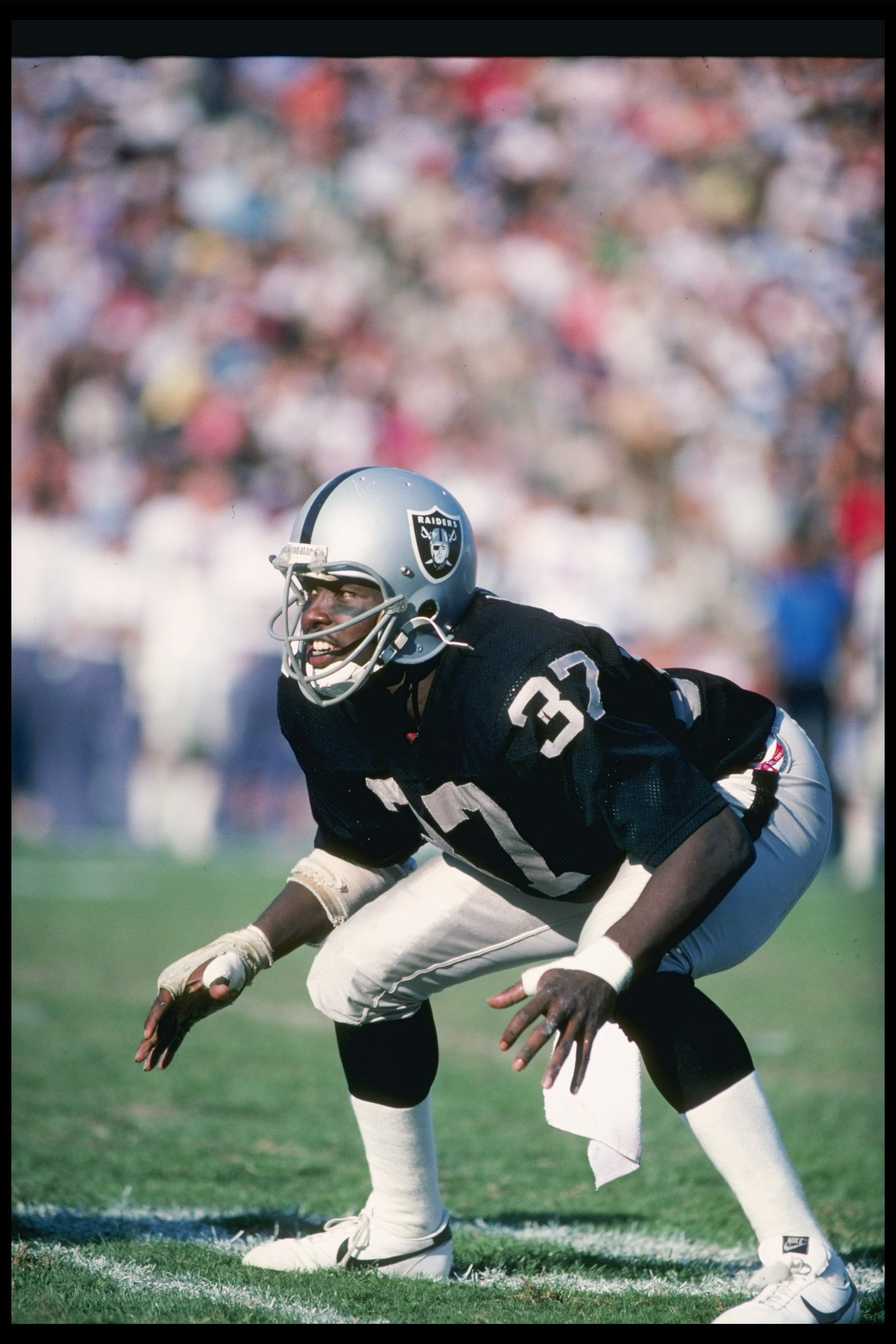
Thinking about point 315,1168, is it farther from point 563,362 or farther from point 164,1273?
point 563,362

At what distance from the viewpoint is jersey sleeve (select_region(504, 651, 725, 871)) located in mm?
2219

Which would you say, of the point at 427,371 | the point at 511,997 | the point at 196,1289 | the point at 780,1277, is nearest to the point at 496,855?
the point at 511,997

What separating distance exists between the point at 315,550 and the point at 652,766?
2.29 ft

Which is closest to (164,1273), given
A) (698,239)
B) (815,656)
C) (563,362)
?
(815,656)

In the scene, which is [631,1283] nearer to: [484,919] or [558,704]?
[484,919]

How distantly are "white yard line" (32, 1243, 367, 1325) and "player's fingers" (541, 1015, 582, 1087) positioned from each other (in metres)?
0.62

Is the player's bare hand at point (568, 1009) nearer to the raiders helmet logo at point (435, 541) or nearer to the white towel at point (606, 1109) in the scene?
the white towel at point (606, 1109)

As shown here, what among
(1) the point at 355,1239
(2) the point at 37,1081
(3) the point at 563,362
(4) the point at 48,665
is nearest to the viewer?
(1) the point at 355,1239

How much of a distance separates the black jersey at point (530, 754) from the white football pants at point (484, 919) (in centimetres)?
8

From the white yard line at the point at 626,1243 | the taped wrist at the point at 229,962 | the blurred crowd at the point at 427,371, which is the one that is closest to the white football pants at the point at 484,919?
the taped wrist at the point at 229,962

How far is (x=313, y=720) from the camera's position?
8.63 feet

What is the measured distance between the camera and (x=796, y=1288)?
2219 mm

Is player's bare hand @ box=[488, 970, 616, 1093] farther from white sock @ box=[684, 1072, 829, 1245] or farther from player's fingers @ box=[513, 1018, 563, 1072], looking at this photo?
white sock @ box=[684, 1072, 829, 1245]

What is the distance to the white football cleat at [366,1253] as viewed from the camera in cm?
269
